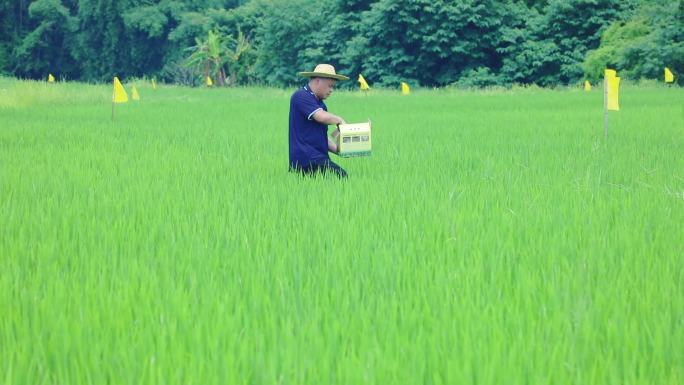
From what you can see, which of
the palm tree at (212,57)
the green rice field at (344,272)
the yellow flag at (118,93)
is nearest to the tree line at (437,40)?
the palm tree at (212,57)

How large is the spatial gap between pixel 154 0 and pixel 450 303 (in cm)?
5362

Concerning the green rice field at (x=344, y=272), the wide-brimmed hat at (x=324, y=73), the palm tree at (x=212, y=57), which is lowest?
the green rice field at (x=344, y=272)

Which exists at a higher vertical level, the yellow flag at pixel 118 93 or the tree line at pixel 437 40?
the tree line at pixel 437 40

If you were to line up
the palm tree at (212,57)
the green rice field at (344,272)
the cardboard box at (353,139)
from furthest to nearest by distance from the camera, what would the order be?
the palm tree at (212,57), the cardboard box at (353,139), the green rice field at (344,272)

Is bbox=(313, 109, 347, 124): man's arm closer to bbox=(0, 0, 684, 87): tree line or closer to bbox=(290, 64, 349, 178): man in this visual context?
bbox=(290, 64, 349, 178): man

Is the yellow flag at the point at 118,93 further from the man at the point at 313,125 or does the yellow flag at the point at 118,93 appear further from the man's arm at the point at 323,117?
the man's arm at the point at 323,117

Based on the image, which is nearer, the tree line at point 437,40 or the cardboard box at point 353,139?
the cardboard box at point 353,139

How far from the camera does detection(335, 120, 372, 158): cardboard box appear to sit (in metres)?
5.23

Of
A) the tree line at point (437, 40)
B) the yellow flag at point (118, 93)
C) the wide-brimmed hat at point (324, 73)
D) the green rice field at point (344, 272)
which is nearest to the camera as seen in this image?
the green rice field at point (344, 272)

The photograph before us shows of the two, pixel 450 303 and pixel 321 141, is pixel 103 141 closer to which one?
pixel 321 141

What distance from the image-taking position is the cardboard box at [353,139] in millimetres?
5234

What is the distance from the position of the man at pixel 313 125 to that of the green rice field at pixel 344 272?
20 cm

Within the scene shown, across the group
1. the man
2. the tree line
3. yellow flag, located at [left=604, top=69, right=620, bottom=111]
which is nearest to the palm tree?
the tree line

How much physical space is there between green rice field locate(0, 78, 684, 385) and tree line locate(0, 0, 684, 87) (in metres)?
21.6
